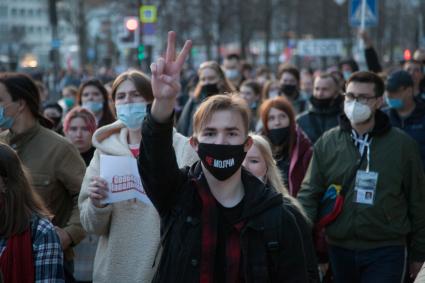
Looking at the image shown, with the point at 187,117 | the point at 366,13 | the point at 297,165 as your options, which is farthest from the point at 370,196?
the point at 366,13

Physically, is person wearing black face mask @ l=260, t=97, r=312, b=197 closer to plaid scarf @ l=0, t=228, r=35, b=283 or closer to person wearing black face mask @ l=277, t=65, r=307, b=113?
plaid scarf @ l=0, t=228, r=35, b=283

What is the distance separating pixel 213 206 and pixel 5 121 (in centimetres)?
245

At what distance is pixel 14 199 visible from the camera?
3.93 m

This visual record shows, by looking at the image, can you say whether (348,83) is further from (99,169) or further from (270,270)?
(270,270)

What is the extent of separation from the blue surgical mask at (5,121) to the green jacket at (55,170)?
5cm

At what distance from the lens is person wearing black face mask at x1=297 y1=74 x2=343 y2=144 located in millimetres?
9008

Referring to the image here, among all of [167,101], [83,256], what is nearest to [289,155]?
[83,256]

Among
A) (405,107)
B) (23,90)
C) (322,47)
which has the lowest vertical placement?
(405,107)

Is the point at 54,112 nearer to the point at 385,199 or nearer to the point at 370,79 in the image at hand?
the point at 370,79

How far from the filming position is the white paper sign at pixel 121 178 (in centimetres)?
464

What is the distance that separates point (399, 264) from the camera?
229 inches

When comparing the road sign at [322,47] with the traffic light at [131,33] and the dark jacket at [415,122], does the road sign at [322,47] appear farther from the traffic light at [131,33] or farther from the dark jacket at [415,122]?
the dark jacket at [415,122]

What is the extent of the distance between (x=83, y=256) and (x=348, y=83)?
8.36ft

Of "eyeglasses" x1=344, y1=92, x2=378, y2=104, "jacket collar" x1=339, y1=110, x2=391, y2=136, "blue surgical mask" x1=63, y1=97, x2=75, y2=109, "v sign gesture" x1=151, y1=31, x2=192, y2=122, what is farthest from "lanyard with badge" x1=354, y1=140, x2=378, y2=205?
"blue surgical mask" x1=63, y1=97, x2=75, y2=109
